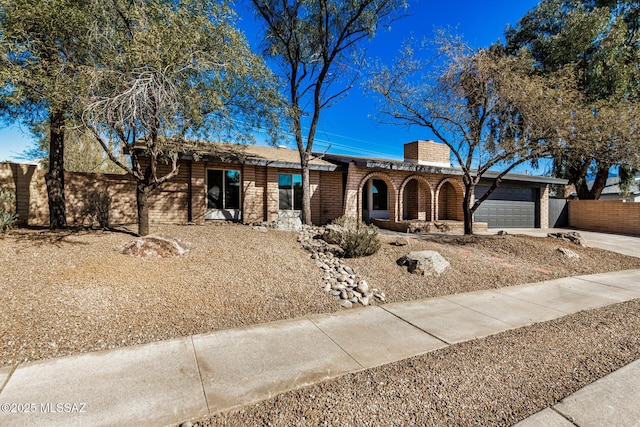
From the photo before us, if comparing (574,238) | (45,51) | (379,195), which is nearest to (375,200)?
(379,195)

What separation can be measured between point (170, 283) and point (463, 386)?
4.29m

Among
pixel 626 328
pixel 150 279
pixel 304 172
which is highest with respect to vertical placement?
pixel 304 172

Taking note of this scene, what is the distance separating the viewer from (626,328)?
4.25m

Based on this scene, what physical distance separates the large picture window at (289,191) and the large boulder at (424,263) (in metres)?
7.48

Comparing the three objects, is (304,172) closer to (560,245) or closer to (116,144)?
(116,144)

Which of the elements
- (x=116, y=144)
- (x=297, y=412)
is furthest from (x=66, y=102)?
(x=297, y=412)

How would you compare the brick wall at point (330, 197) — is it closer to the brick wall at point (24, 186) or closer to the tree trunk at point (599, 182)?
the brick wall at point (24, 186)

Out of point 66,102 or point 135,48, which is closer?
point 135,48

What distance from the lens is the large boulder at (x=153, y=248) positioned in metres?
5.79

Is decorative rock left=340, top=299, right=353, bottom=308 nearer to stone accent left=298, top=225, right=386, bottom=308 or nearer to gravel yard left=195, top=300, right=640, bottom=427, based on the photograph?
stone accent left=298, top=225, right=386, bottom=308

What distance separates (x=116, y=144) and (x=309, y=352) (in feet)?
20.4

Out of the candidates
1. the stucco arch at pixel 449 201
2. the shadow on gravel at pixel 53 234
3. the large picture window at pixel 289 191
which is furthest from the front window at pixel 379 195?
the shadow on gravel at pixel 53 234

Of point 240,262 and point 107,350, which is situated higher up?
point 240,262

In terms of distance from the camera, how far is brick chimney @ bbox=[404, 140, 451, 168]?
59.9ft
